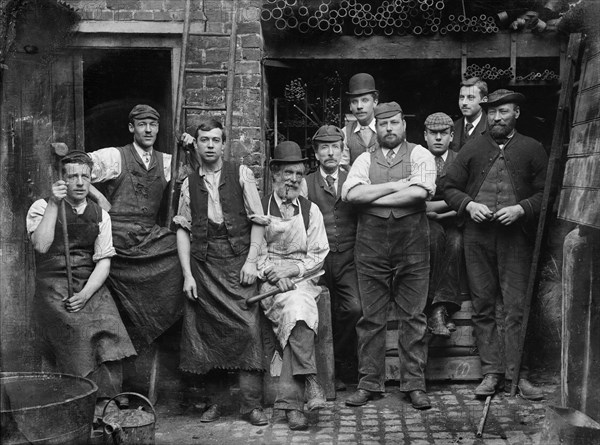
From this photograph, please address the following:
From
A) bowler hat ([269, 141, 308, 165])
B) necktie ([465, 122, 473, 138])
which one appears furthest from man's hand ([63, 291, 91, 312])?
necktie ([465, 122, 473, 138])

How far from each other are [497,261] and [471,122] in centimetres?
150

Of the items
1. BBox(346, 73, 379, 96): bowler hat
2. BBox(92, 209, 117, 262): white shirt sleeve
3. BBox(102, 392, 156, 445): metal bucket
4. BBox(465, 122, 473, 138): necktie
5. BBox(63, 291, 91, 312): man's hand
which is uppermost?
BBox(346, 73, 379, 96): bowler hat

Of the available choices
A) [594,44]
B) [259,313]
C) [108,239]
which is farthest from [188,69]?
[594,44]

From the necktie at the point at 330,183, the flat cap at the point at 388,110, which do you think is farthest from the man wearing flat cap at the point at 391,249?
the necktie at the point at 330,183

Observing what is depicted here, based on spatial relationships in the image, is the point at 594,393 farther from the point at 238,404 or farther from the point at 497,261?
the point at 238,404

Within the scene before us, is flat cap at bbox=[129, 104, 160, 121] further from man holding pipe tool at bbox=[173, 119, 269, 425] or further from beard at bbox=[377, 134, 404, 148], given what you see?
beard at bbox=[377, 134, 404, 148]

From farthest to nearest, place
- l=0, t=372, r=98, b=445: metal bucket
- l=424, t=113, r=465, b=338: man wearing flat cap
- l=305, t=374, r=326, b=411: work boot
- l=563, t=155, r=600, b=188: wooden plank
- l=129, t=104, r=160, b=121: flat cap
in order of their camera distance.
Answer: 1. l=424, t=113, r=465, b=338: man wearing flat cap
2. l=129, t=104, r=160, b=121: flat cap
3. l=305, t=374, r=326, b=411: work boot
4. l=563, t=155, r=600, b=188: wooden plank
5. l=0, t=372, r=98, b=445: metal bucket

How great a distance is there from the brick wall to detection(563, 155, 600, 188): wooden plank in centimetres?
305

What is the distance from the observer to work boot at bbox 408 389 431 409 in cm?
659

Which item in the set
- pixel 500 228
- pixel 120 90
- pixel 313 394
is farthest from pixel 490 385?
pixel 120 90

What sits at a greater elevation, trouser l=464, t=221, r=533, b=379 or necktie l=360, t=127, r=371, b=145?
necktie l=360, t=127, r=371, b=145

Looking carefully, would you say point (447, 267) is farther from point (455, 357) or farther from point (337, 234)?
point (337, 234)

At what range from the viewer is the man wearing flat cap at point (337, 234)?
710 cm

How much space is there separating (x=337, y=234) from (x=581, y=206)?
7.40 feet
